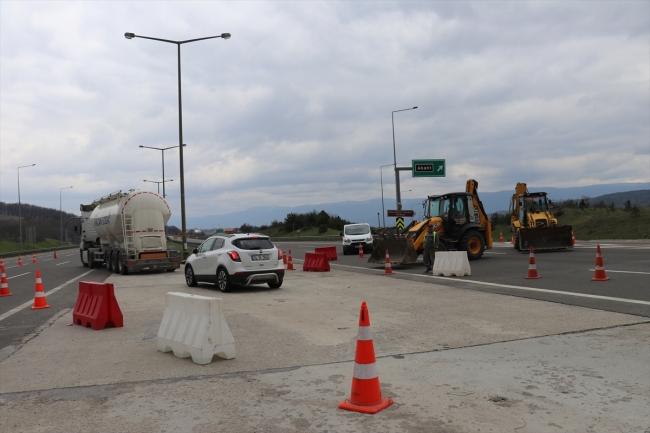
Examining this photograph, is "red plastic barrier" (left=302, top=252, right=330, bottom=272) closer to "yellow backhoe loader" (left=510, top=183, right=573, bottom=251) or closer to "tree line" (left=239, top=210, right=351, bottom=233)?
"yellow backhoe loader" (left=510, top=183, right=573, bottom=251)

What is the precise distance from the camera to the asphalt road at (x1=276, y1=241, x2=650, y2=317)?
11617 millimetres

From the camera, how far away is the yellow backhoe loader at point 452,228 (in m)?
22.9

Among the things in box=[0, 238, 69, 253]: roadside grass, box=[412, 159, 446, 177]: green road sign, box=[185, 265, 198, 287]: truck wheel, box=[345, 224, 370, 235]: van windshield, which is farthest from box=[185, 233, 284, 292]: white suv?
box=[0, 238, 69, 253]: roadside grass

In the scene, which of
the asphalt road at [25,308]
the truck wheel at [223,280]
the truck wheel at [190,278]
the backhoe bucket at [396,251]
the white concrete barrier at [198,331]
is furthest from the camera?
the backhoe bucket at [396,251]

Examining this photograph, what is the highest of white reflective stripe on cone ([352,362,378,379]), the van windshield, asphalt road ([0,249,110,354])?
the van windshield

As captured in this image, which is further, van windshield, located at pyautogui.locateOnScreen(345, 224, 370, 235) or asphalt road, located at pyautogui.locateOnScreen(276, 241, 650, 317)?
van windshield, located at pyautogui.locateOnScreen(345, 224, 370, 235)

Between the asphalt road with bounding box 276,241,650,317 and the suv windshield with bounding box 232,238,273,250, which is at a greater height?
the suv windshield with bounding box 232,238,273,250

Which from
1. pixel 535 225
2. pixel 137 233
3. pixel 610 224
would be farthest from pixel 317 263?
pixel 610 224

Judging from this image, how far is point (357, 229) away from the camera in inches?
1398

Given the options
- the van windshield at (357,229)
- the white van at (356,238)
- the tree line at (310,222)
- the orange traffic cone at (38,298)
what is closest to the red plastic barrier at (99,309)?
the orange traffic cone at (38,298)

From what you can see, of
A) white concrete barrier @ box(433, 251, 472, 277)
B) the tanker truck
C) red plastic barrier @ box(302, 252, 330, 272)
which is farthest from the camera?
the tanker truck

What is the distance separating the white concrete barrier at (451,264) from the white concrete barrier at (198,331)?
11.9 metres

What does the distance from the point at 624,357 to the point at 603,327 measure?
6.23 ft

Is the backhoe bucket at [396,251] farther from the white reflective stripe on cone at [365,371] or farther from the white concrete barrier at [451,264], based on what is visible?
the white reflective stripe on cone at [365,371]
